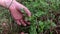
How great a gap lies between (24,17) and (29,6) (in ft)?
0.65

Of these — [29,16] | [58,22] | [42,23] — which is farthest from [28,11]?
[58,22]

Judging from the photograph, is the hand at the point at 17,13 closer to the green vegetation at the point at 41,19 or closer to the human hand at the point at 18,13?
the human hand at the point at 18,13

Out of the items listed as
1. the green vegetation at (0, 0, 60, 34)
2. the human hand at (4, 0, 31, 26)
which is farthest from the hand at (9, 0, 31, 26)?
the green vegetation at (0, 0, 60, 34)

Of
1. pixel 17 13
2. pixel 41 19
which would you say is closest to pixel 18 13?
pixel 17 13

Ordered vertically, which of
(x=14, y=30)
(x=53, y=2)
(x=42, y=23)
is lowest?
(x=14, y=30)

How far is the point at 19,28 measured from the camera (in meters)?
2.63

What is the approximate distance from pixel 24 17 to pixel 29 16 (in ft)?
0.32

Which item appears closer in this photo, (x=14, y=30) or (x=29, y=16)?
(x=29, y=16)

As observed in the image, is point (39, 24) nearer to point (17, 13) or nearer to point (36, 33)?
point (36, 33)

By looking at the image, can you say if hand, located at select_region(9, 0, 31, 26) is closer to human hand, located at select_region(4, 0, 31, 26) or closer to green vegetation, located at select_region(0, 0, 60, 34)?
human hand, located at select_region(4, 0, 31, 26)

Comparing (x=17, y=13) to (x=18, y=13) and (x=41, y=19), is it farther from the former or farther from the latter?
(x=41, y=19)

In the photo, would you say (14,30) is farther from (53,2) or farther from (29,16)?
(53,2)

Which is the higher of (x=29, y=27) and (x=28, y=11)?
(x=28, y=11)

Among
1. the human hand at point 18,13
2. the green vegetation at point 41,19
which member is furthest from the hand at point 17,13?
the green vegetation at point 41,19
